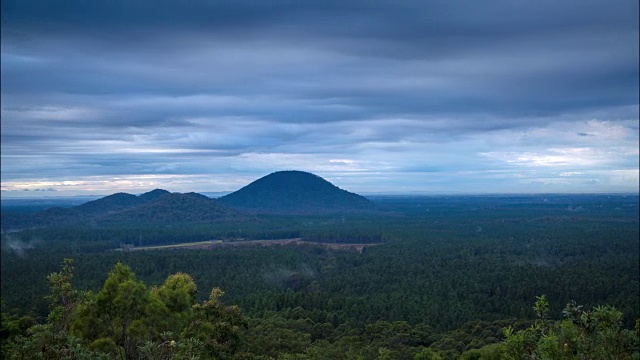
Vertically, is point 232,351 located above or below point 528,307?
above

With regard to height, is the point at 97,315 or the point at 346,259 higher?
the point at 97,315

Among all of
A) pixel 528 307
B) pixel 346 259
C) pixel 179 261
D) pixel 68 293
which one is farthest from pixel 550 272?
pixel 68 293

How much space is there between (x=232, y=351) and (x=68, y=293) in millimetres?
10496

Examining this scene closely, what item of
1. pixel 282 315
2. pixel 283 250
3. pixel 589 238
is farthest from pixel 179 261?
pixel 589 238

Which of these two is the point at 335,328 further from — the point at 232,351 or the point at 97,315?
the point at 97,315

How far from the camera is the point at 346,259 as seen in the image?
135 metres

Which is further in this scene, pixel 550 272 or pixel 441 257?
pixel 441 257

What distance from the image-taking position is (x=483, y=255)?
436 ft

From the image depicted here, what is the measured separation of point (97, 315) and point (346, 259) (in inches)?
4266

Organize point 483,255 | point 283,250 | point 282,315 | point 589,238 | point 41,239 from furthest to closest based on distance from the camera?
1. point 41,239
2. point 589,238
3. point 283,250
4. point 483,255
5. point 282,315

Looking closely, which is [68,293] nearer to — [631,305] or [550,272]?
[631,305]

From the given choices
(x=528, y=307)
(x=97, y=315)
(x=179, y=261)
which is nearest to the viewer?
(x=97, y=315)

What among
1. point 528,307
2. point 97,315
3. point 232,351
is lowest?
point 528,307

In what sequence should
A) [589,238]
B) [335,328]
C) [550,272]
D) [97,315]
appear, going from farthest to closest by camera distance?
[589,238] → [550,272] → [335,328] → [97,315]
